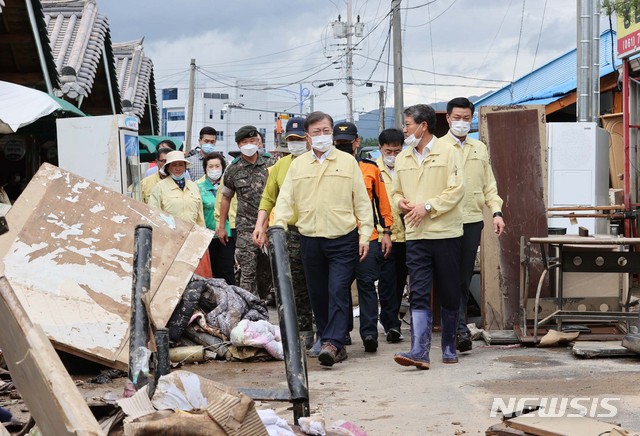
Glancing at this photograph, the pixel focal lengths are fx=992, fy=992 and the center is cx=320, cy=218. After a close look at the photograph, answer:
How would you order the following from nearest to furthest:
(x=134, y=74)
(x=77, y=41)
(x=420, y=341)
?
(x=420, y=341) → (x=77, y=41) → (x=134, y=74)

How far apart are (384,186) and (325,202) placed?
1285mm

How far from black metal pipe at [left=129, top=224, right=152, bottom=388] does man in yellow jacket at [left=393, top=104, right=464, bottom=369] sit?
345 cm

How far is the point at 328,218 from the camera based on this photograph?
8242 mm

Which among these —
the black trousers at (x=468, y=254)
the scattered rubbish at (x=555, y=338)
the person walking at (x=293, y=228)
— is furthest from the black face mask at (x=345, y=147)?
the scattered rubbish at (x=555, y=338)

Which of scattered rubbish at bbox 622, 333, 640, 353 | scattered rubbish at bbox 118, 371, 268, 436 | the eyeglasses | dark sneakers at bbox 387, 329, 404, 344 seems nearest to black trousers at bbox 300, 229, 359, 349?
the eyeglasses

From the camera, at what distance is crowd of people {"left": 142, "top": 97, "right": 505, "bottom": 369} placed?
25.8 ft

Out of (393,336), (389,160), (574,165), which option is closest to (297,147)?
(389,160)

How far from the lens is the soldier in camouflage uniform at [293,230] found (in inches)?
350

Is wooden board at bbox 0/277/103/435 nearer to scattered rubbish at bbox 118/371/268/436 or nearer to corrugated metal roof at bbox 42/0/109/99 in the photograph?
scattered rubbish at bbox 118/371/268/436

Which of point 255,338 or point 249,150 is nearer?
point 255,338

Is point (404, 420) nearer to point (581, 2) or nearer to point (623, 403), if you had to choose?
point (623, 403)

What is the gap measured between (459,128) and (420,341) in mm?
2115

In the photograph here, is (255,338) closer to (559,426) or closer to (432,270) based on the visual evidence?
(432,270)

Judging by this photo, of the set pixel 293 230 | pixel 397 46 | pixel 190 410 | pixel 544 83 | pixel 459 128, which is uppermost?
pixel 397 46
